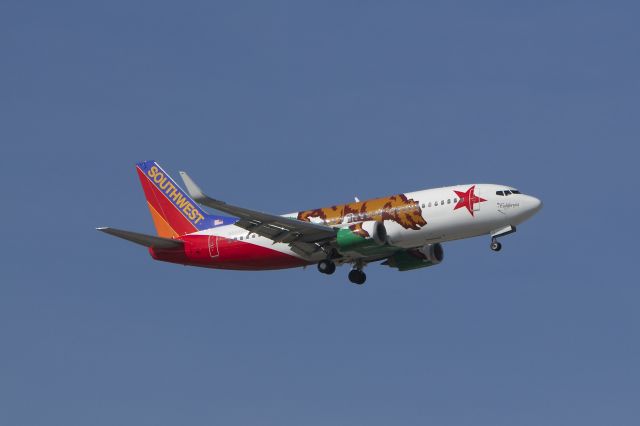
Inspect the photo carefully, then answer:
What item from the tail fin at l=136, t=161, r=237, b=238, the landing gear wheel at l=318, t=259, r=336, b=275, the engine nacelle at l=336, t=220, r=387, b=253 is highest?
the tail fin at l=136, t=161, r=237, b=238

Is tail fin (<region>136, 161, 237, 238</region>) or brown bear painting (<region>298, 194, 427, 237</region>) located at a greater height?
tail fin (<region>136, 161, 237, 238</region>)

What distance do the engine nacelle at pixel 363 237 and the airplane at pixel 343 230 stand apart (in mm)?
53

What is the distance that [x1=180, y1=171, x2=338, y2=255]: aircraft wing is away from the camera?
67938mm

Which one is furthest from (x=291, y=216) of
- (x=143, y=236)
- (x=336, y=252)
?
(x=143, y=236)

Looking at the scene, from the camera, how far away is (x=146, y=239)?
2921 inches

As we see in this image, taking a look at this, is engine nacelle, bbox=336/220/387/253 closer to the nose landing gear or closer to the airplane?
the airplane

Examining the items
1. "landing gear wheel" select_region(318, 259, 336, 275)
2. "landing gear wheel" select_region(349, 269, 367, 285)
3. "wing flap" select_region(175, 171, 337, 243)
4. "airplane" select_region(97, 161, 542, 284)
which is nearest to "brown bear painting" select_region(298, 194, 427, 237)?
"airplane" select_region(97, 161, 542, 284)

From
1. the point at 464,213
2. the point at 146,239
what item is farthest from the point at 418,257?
the point at 146,239

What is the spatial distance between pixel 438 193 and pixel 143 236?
17.3 m

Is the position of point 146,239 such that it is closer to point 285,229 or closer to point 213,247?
point 213,247

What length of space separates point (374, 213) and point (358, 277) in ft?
21.2

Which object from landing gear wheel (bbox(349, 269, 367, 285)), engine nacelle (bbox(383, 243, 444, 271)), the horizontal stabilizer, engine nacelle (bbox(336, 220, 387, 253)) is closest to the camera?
engine nacelle (bbox(336, 220, 387, 253))

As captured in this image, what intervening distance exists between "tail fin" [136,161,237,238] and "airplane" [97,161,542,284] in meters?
0.09

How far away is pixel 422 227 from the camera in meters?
68.6
